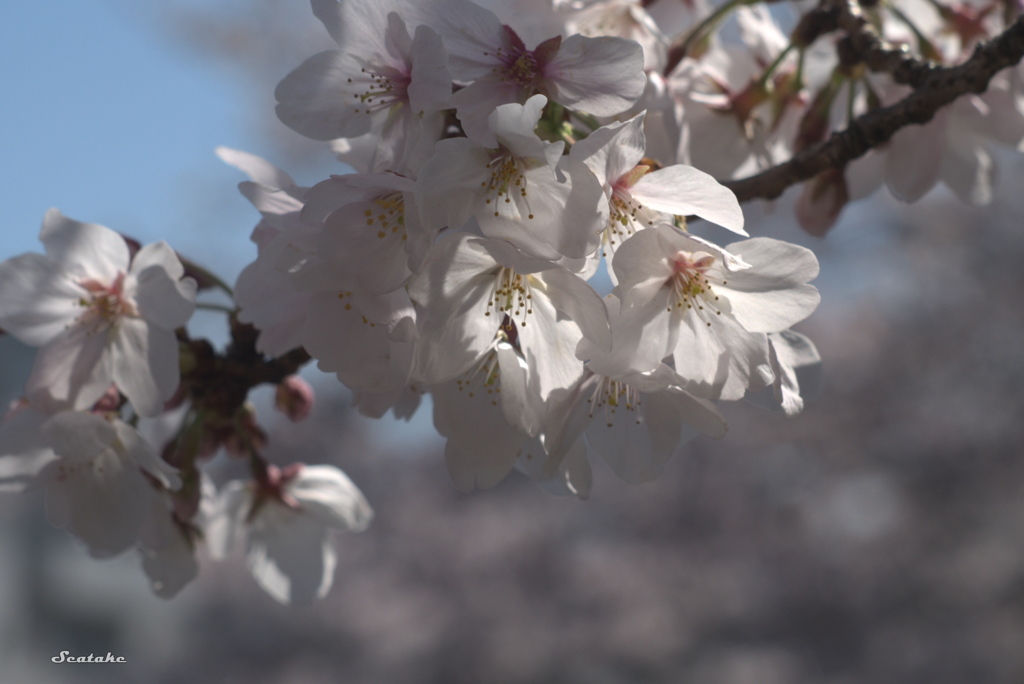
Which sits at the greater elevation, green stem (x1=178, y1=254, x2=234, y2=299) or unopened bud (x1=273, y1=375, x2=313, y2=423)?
green stem (x1=178, y1=254, x2=234, y2=299)

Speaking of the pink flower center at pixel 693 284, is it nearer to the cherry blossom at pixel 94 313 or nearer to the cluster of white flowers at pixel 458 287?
the cluster of white flowers at pixel 458 287

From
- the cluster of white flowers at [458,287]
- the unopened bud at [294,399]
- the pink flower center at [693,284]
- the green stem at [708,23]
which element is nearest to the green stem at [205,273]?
the cluster of white flowers at [458,287]

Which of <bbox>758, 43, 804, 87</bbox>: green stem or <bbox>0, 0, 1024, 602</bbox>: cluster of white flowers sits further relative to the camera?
<bbox>758, 43, 804, 87</bbox>: green stem

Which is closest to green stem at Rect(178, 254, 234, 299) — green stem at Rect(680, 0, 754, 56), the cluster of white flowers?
the cluster of white flowers

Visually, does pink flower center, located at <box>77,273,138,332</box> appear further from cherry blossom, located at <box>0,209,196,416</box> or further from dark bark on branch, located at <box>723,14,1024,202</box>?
dark bark on branch, located at <box>723,14,1024,202</box>

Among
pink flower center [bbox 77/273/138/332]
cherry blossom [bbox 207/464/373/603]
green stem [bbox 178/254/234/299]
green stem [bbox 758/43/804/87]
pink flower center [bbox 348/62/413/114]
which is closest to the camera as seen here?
pink flower center [bbox 348/62/413/114]

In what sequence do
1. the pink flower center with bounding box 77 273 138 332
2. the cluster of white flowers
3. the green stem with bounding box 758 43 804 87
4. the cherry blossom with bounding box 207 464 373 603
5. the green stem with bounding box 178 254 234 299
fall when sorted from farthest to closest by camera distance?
the cherry blossom with bounding box 207 464 373 603
the green stem with bounding box 758 43 804 87
the green stem with bounding box 178 254 234 299
the pink flower center with bounding box 77 273 138 332
the cluster of white flowers

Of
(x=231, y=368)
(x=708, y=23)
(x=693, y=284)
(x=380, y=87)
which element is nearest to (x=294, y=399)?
(x=231, y=368)
